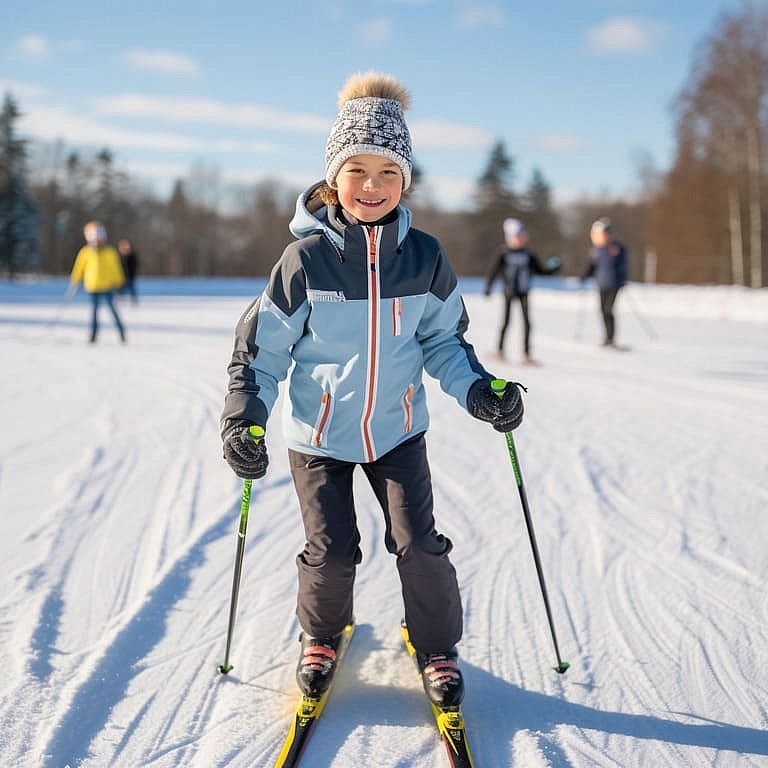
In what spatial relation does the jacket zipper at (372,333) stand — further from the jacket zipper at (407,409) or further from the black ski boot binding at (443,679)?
the black ski boot binding at (443,679)

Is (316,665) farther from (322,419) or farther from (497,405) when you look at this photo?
(497,405)

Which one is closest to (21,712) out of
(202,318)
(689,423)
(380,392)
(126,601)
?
(126,601)

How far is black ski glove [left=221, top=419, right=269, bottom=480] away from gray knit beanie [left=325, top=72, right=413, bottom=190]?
79cm

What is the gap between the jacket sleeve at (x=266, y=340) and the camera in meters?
2.17

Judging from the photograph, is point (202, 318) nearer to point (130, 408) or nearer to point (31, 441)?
point (130, 408)

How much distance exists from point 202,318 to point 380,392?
14955 millimetres

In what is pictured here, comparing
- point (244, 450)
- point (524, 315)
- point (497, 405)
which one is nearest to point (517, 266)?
point (524, 315)

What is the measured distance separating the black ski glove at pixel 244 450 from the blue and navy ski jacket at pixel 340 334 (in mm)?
48

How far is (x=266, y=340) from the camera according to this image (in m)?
2.22

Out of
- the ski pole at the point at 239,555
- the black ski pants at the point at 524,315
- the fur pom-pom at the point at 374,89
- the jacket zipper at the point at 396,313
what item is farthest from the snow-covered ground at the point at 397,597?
the black ski pants at the point at 524,315

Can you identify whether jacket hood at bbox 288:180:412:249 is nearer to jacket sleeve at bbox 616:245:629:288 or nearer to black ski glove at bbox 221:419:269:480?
black ski glove at bbox 221:419:269:480

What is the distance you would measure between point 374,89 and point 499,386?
0.99 meters

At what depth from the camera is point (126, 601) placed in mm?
2984

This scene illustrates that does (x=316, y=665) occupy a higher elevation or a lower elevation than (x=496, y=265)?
lower
